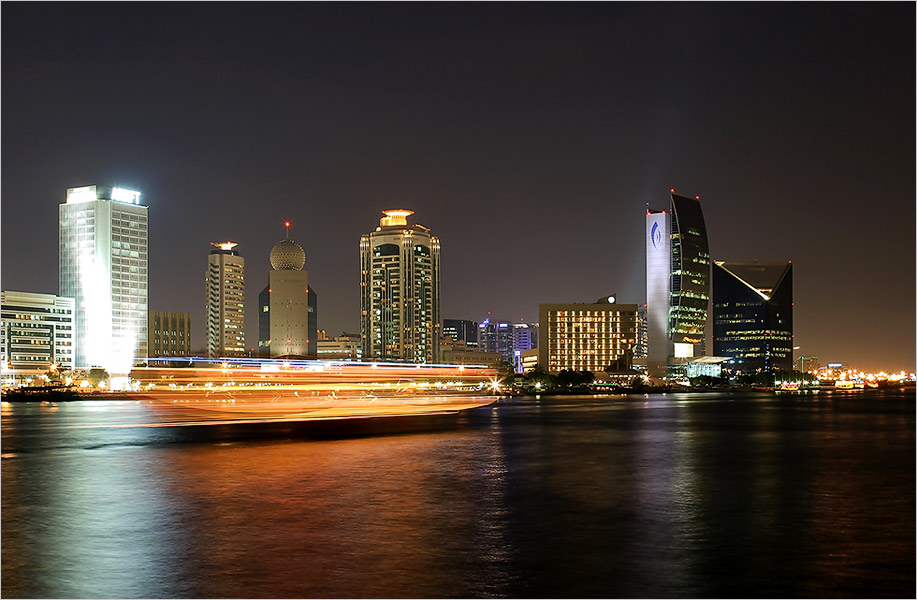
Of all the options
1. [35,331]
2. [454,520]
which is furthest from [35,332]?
[454,520]

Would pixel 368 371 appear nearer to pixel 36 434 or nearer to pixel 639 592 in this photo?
pixel 36 434

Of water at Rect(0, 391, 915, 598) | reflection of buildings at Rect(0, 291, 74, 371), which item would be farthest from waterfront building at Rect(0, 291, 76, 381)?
water at Rect(0, 391, 915, 598)

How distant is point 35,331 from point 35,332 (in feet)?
0.64

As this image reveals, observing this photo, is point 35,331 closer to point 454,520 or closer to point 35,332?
point 35,332

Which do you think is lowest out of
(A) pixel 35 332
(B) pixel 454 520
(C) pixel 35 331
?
(B) pixel 454 520

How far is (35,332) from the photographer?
609ft

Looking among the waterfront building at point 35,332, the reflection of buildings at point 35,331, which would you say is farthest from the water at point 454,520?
the reflection of buildings at point 35,331

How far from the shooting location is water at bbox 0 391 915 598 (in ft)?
55.4

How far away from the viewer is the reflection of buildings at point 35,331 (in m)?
179

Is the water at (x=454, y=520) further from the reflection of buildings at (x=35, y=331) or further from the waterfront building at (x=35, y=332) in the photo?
the reflection of buildings at (x=35, y=331)

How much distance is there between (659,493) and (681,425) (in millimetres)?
38767

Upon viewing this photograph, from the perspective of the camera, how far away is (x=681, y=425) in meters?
66.2

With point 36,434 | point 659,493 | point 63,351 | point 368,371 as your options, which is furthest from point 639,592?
point 63,351

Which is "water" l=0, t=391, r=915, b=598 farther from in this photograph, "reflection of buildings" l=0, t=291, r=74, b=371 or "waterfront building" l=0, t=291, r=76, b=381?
"reflection of buildings" l=0, t=291, r=74, b=371
